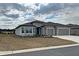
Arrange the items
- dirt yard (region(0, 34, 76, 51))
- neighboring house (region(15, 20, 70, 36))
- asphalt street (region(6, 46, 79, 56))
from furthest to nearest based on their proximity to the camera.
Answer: neighboring house (region(15, 20, 70, 36))
dirt yard (region(0, 34, 76, 51))
asphalt street (region(6, 46, 79, 56))

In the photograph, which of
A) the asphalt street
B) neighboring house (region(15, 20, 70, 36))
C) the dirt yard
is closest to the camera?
the asphalt street

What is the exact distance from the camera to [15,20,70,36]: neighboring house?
14039 millimetres

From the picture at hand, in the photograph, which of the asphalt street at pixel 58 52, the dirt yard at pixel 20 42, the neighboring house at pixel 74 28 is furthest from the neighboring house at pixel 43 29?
the asphalt street at pixel 58 52

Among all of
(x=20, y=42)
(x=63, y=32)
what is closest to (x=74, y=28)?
(x=63, y=32)

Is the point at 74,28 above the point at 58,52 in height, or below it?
above

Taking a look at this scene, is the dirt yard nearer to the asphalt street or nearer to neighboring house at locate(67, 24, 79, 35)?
the asphalt street

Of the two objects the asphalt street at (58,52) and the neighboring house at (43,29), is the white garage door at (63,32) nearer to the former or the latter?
the neighboring house at (43,29)

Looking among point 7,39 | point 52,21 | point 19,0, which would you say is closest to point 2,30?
point 7,39

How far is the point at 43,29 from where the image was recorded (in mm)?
14141

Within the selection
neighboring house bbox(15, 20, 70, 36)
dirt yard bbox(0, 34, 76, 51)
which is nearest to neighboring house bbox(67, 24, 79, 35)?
neighboring house bbox(15, 20, 70, 36)

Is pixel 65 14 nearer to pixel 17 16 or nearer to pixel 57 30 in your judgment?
pixel 57 30

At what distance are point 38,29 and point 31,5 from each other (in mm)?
1363

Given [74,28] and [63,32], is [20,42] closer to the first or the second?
[63,32]

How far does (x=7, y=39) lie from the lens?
13.9 m
